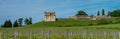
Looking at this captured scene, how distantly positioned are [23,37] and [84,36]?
303 inches

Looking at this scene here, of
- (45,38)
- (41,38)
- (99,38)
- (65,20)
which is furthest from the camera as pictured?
(65,20)

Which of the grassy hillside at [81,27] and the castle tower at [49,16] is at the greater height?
the castle tower at [49,16]

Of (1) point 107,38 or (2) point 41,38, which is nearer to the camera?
(2) point 41,38

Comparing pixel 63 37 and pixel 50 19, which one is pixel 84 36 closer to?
pixel 63 37

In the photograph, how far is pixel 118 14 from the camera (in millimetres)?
151500

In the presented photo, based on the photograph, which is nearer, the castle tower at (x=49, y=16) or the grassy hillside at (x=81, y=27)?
the grassy hillside at (x=81, y=27)

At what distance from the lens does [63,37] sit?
36156 millimetres

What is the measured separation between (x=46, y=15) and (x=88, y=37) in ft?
317

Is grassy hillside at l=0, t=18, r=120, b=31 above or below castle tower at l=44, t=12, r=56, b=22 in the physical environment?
below

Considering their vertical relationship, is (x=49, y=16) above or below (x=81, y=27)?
above

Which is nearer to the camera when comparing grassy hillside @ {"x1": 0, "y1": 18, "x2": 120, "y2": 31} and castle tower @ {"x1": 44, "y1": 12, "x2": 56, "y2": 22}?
grassy hillside @ {"x1": 0, "y1": 18, "x2": 120, "y2": 31}

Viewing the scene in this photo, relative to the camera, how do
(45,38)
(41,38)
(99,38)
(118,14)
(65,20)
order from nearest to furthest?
1. (45,38)
2. (41,38)
3. (99,38)
4. (65,20)
5. (118,14)

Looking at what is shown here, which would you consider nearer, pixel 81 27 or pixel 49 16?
pixel 81 27

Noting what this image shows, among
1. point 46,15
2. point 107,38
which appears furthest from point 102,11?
point 107,38
